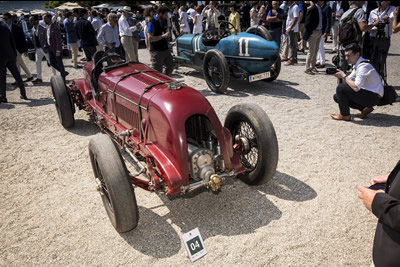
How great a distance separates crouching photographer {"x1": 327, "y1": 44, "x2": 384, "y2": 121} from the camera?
495 cm

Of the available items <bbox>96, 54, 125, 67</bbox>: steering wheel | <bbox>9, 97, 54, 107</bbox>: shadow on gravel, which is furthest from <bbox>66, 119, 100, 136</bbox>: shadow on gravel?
<bbox>9, 97, 54, 107</bbox>: shadow on gravel

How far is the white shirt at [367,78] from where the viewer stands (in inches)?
194

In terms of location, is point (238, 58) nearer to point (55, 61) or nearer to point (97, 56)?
point (97, 56)

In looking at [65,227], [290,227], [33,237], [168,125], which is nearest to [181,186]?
[168,125]

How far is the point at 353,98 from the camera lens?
5.24 metres

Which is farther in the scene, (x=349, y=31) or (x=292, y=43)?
(x=292, y=43)

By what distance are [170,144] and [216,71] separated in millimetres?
4585

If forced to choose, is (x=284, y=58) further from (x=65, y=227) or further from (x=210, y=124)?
(x=65, y=227)

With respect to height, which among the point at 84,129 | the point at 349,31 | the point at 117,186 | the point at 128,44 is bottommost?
the point at 84,129

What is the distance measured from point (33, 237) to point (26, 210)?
1.86 ft

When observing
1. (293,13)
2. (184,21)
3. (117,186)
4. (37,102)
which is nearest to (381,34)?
(293,13)

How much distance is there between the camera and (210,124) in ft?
11.1

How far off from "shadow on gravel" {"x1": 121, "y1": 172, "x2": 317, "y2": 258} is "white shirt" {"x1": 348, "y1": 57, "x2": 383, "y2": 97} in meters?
2.42

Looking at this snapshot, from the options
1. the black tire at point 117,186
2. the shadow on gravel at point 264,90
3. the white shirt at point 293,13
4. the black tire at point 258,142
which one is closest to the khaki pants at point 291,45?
the white shirt at point 293,13
